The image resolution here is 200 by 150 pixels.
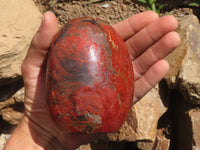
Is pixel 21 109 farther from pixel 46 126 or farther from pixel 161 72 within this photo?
pixel 161 72

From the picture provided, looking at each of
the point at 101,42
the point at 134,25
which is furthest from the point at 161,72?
the point at 101,42

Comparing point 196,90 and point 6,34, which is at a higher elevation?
point 6,34

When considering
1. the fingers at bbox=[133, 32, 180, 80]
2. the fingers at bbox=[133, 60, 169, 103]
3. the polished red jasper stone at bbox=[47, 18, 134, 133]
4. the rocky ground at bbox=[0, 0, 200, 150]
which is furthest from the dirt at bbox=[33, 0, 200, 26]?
the polished red jasper stone at bbox=[47, 18, 134, 133]

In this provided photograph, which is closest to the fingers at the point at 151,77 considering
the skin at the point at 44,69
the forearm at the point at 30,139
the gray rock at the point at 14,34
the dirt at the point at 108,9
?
the skin at the point at 44,69

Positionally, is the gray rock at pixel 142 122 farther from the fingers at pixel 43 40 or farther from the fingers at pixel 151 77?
the fingers at pixel 43 40

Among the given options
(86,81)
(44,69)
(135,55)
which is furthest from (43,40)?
(135,55)

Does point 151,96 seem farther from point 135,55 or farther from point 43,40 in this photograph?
point 43,40

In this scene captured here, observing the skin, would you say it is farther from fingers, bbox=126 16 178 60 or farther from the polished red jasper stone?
the polished red jasper stone
